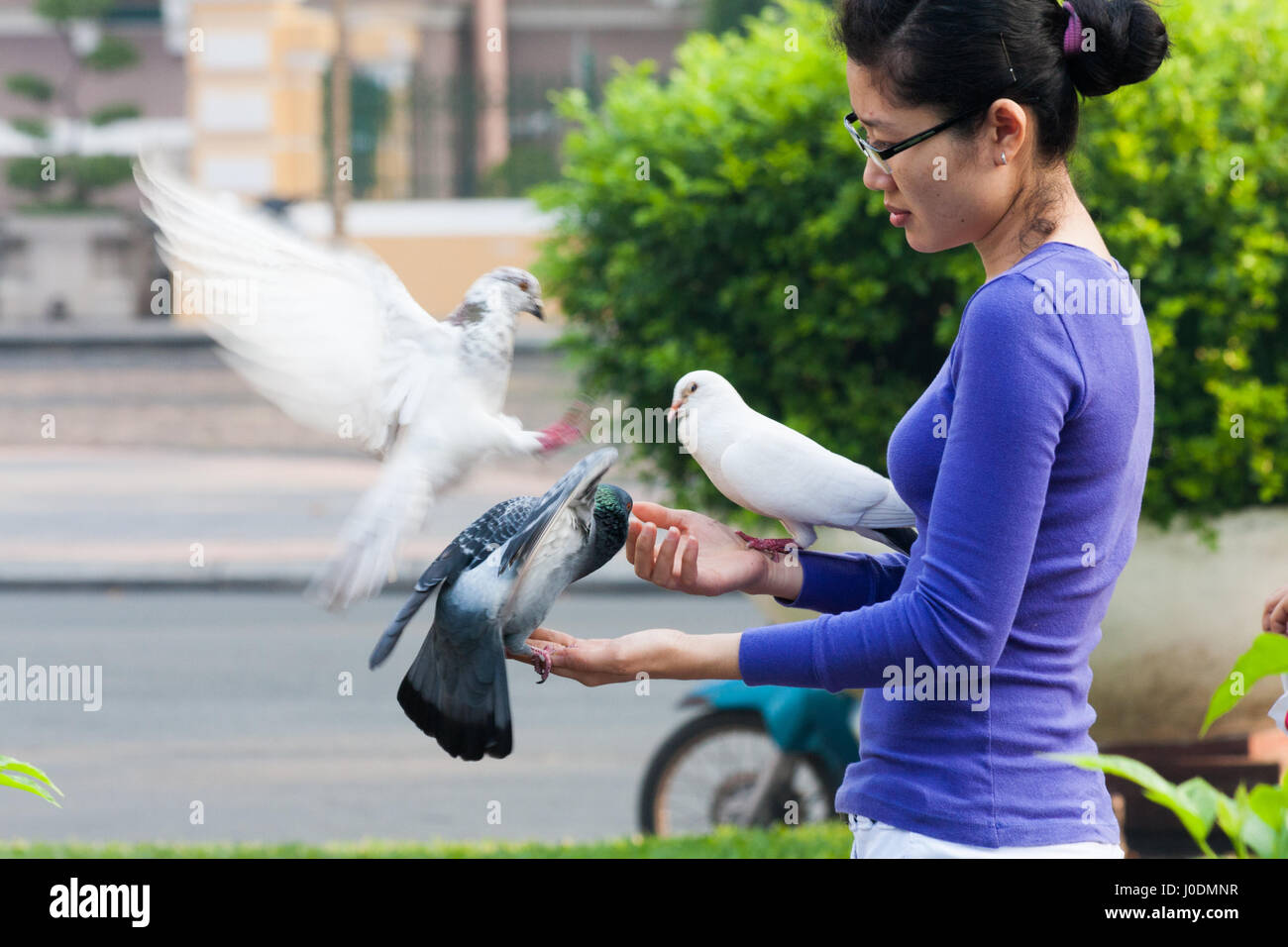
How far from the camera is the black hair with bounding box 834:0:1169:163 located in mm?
1660

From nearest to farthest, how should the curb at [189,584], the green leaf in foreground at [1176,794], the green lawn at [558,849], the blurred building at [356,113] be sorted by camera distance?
the green leaf in foreground at [1176,794] → the green lawn at [558,849] → the curb at [189,584] → the blurred building at [356,113]

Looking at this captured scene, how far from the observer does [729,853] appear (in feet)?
13.9

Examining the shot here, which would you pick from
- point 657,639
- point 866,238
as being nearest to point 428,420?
point 657,639

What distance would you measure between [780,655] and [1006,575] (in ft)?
0.91

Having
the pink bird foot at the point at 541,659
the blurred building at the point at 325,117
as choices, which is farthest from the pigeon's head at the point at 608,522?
the blurred building at the point at 325,117

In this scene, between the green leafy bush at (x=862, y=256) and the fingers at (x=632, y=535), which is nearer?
the fingers at (x=632, y=535)

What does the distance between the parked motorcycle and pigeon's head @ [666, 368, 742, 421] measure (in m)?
2.71

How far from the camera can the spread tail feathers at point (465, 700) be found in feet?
5.40

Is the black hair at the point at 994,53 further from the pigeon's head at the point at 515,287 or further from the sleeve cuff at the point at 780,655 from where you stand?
the sleeve cuff at the point at 780,655

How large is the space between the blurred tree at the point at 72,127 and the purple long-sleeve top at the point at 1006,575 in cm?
2443

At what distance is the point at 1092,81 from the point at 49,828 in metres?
5.12

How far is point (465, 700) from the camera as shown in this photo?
1655 millimetres

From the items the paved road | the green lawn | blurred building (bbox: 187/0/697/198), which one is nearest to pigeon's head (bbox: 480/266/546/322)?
the green lawn

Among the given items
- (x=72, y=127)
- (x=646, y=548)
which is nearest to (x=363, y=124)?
(x=72, y=127)
